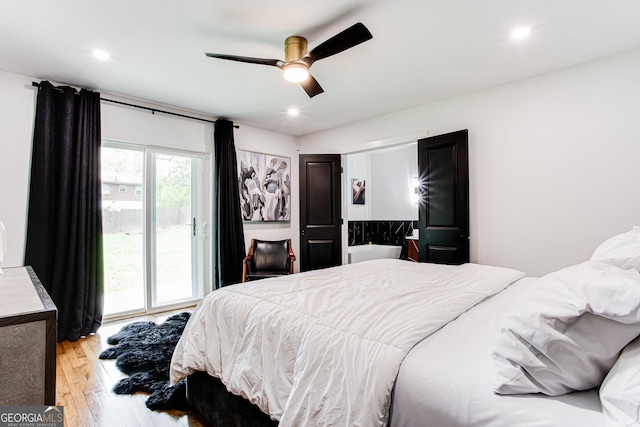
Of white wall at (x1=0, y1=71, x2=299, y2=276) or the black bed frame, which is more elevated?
white wall at (x1=0, y1=71, x2=299, y2=276)

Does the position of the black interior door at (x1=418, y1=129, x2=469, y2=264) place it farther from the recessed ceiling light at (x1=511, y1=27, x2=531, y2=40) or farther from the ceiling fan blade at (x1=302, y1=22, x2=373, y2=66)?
the ceiling fan blade at (x1=302, y1=22, x2=373, y2=66)

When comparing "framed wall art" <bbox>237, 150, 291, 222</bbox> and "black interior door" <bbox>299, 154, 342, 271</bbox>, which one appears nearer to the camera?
"framed wall art" <bbox>237, 150, 291, 222</bbox>

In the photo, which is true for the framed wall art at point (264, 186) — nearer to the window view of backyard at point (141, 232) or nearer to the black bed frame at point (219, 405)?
the window view of backyard at point (141, 232)

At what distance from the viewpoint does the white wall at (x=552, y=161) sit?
2656 millimetres

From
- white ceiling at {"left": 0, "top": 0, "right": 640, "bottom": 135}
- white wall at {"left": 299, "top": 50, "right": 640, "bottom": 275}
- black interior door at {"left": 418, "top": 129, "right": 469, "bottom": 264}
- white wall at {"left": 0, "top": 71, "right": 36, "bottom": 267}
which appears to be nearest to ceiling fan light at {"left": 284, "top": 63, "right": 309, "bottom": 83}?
white ceiling at {"left": 0, "top": 0, "right": 640, "bottom": 135}

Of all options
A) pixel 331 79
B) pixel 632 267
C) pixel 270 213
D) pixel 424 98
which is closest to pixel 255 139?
pixel 270 213

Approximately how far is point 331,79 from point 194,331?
2.62 meters

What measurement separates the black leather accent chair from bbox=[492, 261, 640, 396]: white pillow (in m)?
3.46

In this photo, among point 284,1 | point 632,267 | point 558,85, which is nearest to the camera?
point 632,267

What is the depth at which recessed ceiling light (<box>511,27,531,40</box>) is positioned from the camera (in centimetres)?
233

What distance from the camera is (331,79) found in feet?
10.5

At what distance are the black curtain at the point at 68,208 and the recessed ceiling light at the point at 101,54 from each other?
78cm

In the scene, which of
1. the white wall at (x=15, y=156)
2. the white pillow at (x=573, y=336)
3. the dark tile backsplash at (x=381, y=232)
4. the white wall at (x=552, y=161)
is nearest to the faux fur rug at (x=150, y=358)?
the white wall at (x=15, y=156)

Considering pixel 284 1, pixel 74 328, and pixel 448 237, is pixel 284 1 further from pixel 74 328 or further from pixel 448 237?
pixel 74 328
